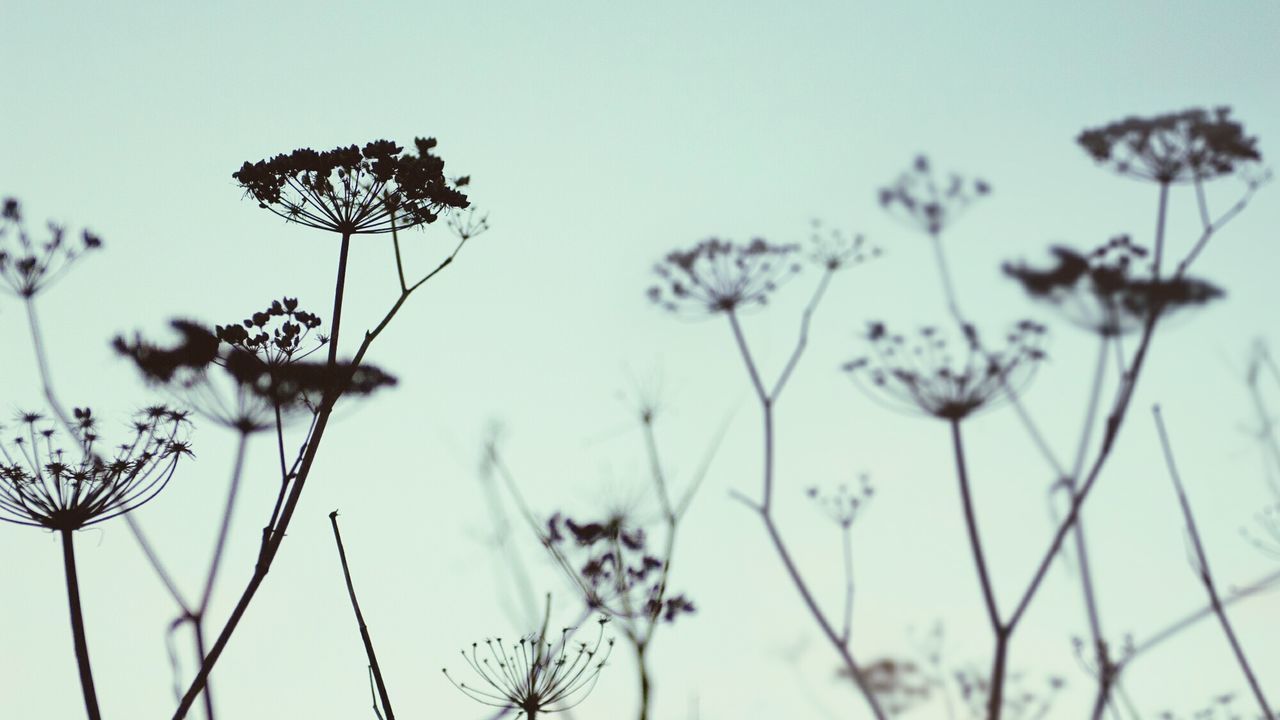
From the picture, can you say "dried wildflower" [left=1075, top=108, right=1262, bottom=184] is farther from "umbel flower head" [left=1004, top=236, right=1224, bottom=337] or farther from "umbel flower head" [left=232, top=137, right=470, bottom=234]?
"umbel flower head" [left=232, top=137, right=470, bottom=234]

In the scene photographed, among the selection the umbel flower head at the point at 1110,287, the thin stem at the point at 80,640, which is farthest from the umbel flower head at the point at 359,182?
the umbel flower head at the point at 1110,287

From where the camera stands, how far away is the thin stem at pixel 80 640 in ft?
8.10

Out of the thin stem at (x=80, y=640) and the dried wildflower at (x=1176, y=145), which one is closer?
the thin stem at (x=80, y=640)

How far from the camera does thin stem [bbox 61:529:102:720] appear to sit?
8.10 ft

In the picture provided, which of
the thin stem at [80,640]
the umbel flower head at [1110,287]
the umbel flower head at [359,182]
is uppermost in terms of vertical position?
the umbel flower head at [1110,287]

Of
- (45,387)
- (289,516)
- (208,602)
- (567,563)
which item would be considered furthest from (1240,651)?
(45,387)

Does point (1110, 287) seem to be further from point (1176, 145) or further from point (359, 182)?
point (359, 182)

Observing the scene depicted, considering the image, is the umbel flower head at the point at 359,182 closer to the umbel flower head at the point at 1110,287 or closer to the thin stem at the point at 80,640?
the thin stem at the point at 80,640

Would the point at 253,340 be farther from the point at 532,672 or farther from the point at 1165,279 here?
the point at 1165,279

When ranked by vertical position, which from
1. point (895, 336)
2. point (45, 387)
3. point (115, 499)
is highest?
point (895, 336)

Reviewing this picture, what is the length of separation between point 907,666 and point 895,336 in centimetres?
476

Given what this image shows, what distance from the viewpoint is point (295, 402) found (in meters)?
6.72


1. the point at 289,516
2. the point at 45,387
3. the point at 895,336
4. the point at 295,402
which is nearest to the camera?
the point at 289,516

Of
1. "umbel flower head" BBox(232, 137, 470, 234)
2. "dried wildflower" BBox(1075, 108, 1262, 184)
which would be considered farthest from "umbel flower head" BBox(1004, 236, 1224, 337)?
"umbel flower head" BBox(232, 137, 470, 234)
